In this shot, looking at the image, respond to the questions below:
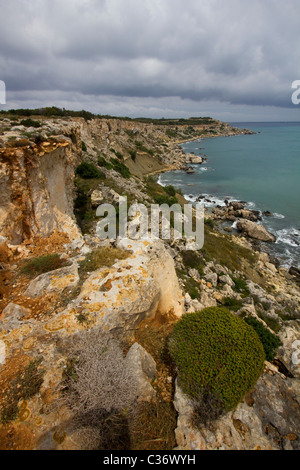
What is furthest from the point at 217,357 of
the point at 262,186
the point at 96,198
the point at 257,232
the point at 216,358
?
the point at 262,186

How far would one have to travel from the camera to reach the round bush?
18.8 feet

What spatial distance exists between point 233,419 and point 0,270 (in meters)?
9.08

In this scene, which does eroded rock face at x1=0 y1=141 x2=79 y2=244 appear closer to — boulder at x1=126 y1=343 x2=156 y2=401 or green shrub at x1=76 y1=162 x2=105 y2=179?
boulder at x1=126 y1=343 x2=156 y2=401

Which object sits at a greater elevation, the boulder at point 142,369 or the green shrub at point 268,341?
the boulder at point 142,369

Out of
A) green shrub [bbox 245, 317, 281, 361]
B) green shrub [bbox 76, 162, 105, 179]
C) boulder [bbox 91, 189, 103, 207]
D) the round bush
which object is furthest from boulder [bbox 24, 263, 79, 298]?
green shrub [bbox 76, 162, 105, 179]

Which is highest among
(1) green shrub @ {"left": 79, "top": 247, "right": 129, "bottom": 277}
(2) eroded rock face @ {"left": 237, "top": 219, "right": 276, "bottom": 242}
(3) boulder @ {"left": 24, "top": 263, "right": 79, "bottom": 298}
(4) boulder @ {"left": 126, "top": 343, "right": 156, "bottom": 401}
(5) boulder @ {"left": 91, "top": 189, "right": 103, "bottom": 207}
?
(5) boulder @ {"left": 91, "top": 189, "right": 103, "bottom": 207}

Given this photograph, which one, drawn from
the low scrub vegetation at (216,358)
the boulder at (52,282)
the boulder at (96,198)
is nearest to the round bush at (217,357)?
the low scrub vegetation at (216,358)

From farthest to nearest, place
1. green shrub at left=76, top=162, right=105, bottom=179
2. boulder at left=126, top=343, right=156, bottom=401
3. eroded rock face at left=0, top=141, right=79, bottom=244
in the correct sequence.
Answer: green shrub at left=76, top=162, right=105, bottom=179 → eroded rock face at left=0, top=141, right=79, bottom=244 → boulder at left=126, top=343, right=156, bottom=401

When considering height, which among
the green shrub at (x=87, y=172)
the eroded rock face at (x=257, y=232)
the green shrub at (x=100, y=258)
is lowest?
the eroded rock face at (x=257, y=232)

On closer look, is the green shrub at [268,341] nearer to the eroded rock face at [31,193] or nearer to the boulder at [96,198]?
→ the eroded rock face at [31,193]

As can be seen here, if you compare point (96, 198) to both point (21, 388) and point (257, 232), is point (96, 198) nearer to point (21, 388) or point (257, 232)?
point (21, 388)

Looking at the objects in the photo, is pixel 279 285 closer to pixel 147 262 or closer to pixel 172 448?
pixel 147 262

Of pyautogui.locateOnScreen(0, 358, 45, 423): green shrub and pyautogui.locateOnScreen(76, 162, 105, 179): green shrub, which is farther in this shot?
pyautogui.locateOnScreen(76, 162, 105, 179): green shrub

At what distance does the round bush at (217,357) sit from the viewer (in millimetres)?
5727
